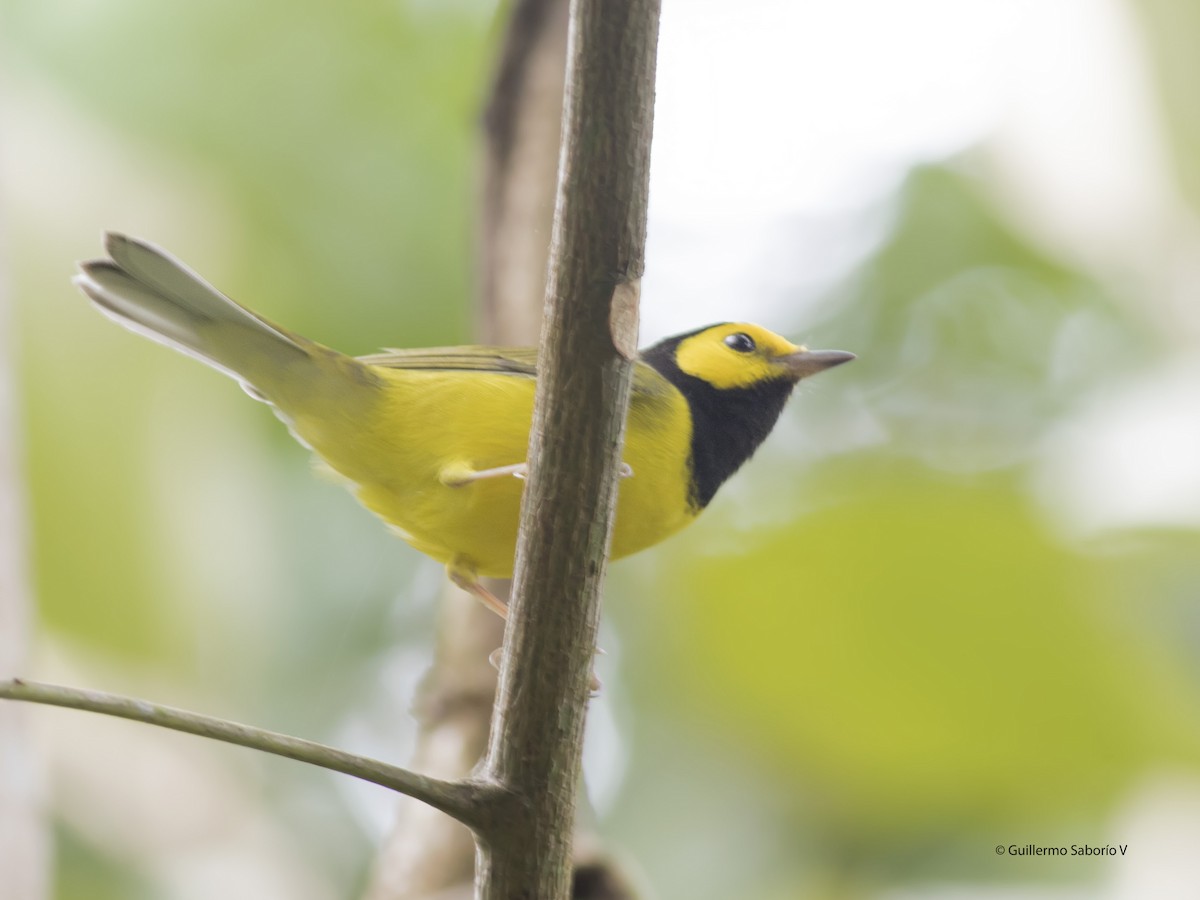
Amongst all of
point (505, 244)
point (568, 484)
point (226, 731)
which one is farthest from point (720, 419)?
point (226, 731)

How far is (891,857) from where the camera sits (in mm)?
4230

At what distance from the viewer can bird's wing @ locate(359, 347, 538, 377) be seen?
339 centimetres

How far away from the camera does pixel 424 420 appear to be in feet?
10.8

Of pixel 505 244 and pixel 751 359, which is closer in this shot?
pixel 751 359

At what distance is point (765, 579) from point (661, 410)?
0.97 meters

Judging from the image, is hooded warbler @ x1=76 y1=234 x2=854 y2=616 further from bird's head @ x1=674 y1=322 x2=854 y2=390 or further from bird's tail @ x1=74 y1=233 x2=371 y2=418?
bird's head @ x1=674 y1=322 x2=854 y2=390

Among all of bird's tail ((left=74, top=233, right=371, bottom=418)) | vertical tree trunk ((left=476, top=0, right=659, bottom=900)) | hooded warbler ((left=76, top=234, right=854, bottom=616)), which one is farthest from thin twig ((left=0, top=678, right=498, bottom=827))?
bird's tail ((left=74, top=233, right=371, bottom=418))

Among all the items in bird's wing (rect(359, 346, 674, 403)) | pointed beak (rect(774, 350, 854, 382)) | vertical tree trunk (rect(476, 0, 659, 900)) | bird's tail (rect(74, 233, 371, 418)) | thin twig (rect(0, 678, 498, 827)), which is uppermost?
pointed beak (rect(774, 350, 854, 382))

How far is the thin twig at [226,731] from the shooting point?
1.35 meters

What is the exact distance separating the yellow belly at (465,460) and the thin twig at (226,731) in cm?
149

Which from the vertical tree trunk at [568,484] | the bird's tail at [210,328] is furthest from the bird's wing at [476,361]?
the vertical tree trunk at [568,484]

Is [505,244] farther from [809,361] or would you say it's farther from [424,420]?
[424,420]

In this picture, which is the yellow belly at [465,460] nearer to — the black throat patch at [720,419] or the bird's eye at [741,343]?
the black throat patch at [720,419]

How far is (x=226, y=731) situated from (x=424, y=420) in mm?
1895
